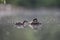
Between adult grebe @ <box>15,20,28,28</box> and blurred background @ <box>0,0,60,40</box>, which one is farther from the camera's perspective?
adult grebe @ <box>15,20,28,28</box>

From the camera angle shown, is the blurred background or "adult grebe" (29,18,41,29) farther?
"adult grebe" (29,18,41,29)

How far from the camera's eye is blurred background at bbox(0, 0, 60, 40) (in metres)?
2.00

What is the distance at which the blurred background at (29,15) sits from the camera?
200 cm

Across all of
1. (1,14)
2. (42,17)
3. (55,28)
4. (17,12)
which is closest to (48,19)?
(42,17)

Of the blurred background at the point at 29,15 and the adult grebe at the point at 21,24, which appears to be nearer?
the blurred background at the point at 29,15

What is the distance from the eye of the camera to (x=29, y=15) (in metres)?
2.44

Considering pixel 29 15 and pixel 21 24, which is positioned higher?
pixel 29 15

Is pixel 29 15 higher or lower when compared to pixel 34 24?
higher

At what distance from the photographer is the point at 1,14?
248 cm

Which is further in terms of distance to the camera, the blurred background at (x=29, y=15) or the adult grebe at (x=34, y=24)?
the adult grebe at (x=34, y=24)

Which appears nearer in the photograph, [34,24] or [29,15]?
[34,24]

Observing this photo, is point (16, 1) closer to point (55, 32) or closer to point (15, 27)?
point (15, 27)

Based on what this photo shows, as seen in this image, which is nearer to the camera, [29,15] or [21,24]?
[21,24]

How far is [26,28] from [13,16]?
41 cm
